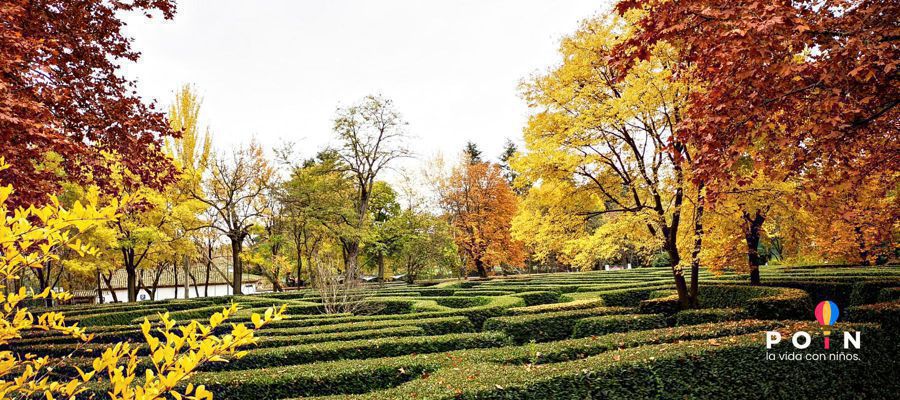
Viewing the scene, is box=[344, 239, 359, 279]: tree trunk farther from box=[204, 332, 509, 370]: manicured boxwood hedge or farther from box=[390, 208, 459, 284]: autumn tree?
box=[204, 332, 509, 370]: manicured boxwood hedge

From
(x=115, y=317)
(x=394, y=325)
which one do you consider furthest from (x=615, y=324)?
(x=115, y=317)

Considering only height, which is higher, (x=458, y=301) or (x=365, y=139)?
(x=365, y=139)

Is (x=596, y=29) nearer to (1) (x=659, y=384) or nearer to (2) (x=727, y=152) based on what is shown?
(2) (x=727, y=152)

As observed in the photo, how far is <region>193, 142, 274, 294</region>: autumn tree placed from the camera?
22344 mm

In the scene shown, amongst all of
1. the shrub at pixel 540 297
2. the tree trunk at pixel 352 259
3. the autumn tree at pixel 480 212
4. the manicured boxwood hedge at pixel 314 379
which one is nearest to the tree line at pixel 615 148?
the tree trunk at pixel 352 259

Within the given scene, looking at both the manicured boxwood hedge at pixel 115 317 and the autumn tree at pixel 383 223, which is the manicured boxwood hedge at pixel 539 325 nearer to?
the manicured boxwood hedge at pixel 115 317

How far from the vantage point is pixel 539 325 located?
10219mm

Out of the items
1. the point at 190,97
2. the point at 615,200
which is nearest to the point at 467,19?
the point at 615,200

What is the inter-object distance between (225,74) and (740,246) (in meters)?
19.3

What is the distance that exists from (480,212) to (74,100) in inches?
1098

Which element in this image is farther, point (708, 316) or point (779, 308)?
point (779, 308)

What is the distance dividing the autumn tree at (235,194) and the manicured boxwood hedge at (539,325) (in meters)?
15.8

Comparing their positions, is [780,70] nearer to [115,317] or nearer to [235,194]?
[115,317]

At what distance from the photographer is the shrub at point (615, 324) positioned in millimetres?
9508
